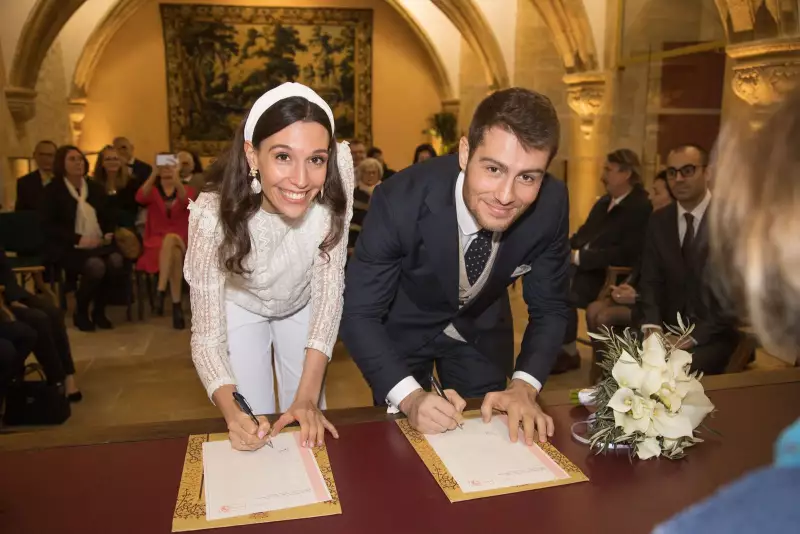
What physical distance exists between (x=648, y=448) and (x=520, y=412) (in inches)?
12.5

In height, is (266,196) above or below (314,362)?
above

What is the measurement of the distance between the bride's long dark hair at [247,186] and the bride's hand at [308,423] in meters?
0.54

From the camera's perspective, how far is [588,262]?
4.92m

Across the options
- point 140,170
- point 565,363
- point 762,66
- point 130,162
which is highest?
point 762,66

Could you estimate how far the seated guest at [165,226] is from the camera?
6.63 metres

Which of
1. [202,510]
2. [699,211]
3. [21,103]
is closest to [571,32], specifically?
[699,211]

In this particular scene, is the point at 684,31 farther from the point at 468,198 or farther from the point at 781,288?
the point at 781,288

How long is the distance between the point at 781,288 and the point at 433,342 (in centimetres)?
181

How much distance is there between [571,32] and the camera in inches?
347

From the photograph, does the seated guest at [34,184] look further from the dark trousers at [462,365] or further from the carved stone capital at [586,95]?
the carved stone capital at [586,95]

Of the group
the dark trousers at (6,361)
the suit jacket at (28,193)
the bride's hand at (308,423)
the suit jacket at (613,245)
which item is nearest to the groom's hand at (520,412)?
the bride's hand at (308,423)

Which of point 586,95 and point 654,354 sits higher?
point 586,95

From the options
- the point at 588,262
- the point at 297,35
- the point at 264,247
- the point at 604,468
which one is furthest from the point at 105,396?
the point at 297,35

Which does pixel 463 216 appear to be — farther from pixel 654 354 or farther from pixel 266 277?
pixel 654 354
